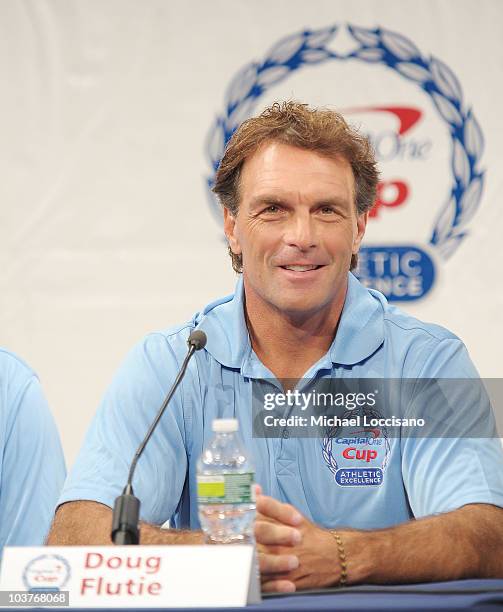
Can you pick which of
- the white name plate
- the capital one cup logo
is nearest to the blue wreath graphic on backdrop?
the capital one cup logo

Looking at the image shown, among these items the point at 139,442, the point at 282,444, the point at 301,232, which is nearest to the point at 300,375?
the point at 282,444

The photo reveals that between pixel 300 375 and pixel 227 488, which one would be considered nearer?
pixel 227 488

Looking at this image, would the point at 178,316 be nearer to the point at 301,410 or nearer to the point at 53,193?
the point at 53,193

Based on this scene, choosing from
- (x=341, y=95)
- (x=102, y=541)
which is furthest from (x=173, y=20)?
(x=102, y=541)

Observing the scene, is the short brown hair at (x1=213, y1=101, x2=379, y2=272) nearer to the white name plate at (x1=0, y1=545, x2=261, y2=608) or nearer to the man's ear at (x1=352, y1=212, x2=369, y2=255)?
the man's ear at (x1=352, y1=212, x2=369, y2=255)

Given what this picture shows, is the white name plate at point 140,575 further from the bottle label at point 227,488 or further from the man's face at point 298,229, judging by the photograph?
the man's face at point 298,229

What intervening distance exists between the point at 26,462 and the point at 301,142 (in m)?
1.02

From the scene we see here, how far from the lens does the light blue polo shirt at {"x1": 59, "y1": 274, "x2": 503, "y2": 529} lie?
2.06 meters

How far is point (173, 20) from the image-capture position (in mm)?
3469

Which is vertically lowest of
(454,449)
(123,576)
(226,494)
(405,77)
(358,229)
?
(123,576)

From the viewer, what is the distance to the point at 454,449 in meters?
2.11

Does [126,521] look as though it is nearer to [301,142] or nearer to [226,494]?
[226,494]

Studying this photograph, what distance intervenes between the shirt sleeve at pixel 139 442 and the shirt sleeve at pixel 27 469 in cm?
27

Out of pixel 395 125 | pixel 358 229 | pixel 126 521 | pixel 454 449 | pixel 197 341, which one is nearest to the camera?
pixel 126 521
